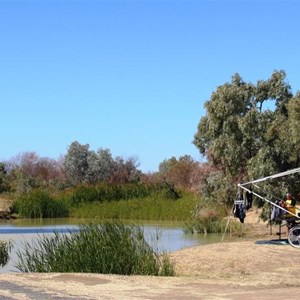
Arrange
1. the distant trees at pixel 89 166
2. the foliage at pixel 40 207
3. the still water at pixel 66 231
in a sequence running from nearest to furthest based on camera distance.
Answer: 1. the still water at pixel 66 231
2. the foliage at pixel 40 207
3. the distant trees at pixel 89 166

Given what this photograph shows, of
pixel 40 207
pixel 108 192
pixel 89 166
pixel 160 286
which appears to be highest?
pixel 89 166

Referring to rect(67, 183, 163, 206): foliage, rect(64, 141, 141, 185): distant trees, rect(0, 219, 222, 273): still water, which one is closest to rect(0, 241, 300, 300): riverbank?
rect(0, 219, 222, 273): still water

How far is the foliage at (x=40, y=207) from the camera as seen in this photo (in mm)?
47625

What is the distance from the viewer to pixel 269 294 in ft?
42.7

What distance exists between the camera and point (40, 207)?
4762cm

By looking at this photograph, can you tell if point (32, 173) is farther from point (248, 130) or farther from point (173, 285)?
point (173, 285)

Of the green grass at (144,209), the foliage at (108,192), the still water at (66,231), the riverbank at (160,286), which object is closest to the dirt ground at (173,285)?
the riverbank at (160,286)

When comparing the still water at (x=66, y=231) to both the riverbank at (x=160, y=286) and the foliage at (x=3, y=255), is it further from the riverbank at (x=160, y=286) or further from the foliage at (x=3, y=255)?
the riverbank at (x=160, y=286)

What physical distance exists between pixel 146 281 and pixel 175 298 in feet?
6.70

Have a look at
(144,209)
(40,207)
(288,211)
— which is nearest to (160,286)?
(288,211)

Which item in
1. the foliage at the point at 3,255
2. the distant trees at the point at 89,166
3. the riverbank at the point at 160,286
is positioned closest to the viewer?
the riverbank at the point at 160,286

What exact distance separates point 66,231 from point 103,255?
1783cm

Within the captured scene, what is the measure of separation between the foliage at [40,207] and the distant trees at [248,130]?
625 inches

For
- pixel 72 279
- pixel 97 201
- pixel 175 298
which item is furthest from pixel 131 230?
pixel 97 201
